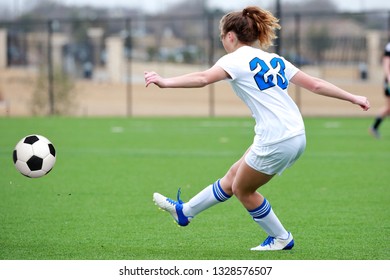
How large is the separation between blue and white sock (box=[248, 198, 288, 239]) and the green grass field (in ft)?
0.75

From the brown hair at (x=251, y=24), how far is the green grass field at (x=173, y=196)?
5.79 ft

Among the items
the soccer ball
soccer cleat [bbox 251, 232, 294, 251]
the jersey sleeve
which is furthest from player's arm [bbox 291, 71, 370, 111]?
the soccer ball

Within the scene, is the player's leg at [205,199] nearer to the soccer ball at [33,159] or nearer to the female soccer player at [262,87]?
the female soccer player at [262,87]

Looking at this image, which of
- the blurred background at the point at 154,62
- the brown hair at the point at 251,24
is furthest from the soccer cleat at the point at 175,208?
the blurred background at the point at 154,62

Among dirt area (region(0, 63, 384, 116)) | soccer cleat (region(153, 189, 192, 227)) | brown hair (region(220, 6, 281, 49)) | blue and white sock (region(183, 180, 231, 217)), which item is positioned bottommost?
dirt area (region(0, 63, 384, 116))

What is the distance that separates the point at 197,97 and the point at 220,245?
3502 cm

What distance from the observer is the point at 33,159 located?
27.2 feet

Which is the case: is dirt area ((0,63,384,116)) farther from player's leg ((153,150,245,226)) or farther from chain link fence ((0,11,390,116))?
player's leg ((153,150,245,226))

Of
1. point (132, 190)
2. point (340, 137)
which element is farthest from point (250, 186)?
point (340, 137)

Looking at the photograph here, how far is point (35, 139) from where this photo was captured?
28.1ft

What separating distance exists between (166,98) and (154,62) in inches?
394

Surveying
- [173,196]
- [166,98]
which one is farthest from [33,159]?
[166,98]

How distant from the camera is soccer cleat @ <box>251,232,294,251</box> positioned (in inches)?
298

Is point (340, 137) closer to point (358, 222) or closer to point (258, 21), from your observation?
point (358, 222)
